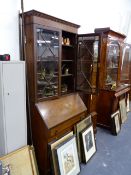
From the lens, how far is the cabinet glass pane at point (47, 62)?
2186 mm

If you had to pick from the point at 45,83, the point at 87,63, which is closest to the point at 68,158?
the point at 45,83

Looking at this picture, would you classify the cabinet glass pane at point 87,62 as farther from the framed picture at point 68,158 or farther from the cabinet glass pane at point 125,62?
the cabinet glass pane at point 125,62

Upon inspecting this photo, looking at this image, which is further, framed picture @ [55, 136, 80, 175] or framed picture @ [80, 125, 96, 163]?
framed picture @ [80, 125, 96, 163]

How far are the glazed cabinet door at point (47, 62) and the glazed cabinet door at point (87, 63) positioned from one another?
62 cm

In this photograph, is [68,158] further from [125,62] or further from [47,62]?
[125,62]

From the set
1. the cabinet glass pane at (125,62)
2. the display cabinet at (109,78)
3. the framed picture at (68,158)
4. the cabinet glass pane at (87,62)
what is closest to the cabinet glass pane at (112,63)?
the display cabinet at (109,78)

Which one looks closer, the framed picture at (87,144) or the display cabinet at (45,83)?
the display cabinet at (45,83)

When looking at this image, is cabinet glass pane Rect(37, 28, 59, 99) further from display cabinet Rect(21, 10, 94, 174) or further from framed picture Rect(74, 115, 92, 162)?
framed picture Rect(74, 115, 92, 162)

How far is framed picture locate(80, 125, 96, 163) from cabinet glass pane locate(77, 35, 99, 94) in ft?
2.31

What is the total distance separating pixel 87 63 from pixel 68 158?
1.64 m

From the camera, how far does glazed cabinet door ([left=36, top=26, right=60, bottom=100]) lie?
2.17 metres

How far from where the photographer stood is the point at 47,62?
2352 millimetres

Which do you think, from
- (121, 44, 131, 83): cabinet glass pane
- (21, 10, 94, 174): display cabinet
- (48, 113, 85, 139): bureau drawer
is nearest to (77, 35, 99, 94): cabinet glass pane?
(21, 10, 94, 174): display cabinet

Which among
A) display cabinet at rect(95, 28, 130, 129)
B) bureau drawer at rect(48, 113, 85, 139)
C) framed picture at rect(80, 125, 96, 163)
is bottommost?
framed picture at rect(80, 125, 96, 163)
